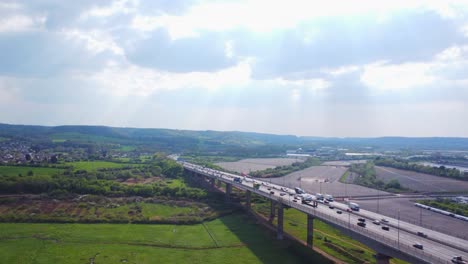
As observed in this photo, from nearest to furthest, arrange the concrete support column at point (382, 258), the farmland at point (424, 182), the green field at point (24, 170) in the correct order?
the concrete support column at point (382, 258) → the green field at point (24, 170) → the farmland at point (424, 182)

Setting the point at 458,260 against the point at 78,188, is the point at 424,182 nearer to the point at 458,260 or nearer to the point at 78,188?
the point at 458,260

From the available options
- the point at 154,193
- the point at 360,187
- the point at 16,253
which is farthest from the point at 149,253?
the point at 360,187

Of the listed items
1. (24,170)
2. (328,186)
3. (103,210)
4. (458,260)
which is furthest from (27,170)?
(458,260)

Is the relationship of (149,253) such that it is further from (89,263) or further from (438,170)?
(438,170)

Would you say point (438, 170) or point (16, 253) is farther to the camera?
point (438, 170)

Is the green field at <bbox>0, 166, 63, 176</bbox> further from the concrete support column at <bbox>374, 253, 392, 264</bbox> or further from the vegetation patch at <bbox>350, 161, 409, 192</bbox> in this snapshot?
the concrete support column at <bbox>374, 253, 392, 264</bbox>

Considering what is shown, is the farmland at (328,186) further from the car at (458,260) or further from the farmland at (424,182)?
the car at (458,260)

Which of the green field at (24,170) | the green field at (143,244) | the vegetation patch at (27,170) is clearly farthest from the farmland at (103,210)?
the vegetation patch at (27,170)
